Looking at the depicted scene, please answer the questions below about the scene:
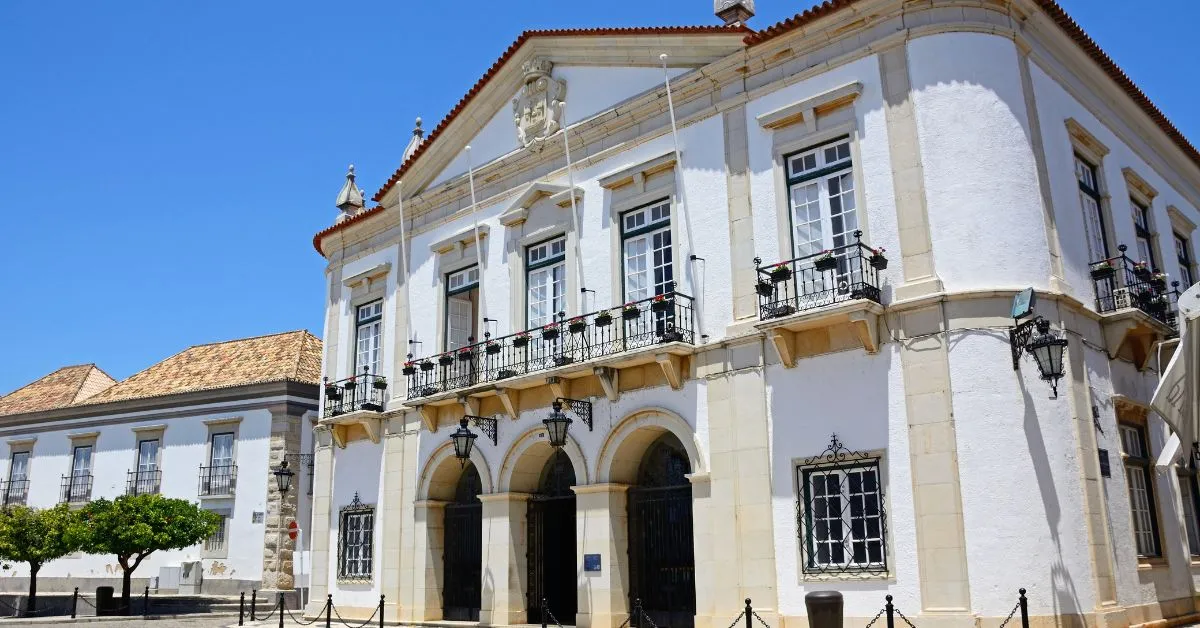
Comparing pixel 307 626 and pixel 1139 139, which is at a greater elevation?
pixel 1139 139

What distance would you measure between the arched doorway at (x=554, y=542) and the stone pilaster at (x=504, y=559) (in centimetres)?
Answer: 21

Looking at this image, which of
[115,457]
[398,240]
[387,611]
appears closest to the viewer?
[387,611]

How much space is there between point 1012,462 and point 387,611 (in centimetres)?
1121

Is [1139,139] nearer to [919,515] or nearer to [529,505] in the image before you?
[919,515]

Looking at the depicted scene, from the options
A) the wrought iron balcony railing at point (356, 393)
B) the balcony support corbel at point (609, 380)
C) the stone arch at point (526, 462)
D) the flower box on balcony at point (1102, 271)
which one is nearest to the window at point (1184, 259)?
the flower box on balcony at point (1102, 271)

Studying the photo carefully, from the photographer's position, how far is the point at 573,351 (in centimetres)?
1550

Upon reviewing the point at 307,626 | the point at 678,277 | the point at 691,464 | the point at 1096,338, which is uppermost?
the point at 678,277

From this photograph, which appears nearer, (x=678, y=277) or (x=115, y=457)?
(x=678, y=277)

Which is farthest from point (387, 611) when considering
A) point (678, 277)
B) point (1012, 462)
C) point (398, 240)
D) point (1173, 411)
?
point (1173, 411)

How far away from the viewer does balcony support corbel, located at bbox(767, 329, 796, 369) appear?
12.9 metres

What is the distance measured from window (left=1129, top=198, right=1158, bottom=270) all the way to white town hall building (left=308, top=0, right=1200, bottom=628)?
0.07 metres

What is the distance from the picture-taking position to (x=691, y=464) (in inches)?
553

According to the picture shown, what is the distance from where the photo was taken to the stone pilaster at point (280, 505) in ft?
86.5

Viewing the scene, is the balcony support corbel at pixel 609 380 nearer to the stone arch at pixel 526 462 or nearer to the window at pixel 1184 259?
the stone arch at pixel 526 462
